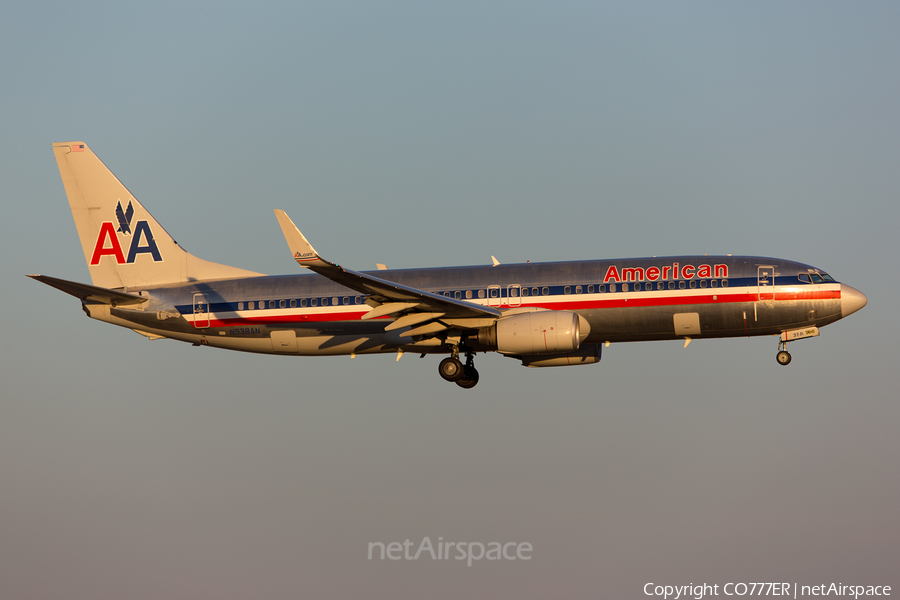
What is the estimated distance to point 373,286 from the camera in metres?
31.8

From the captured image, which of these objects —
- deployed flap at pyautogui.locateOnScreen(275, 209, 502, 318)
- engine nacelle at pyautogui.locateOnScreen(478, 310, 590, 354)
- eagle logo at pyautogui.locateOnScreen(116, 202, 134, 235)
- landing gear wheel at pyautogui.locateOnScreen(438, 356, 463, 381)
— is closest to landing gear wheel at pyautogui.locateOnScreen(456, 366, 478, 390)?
landing gear wheel at pyautogui.locateOnScreen(438, 356, 463, 381)

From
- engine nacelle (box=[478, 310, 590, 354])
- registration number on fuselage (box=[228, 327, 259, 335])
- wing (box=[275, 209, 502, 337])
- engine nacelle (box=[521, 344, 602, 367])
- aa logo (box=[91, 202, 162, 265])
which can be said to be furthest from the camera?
aa logo (box=[91, 202, 162, 265])

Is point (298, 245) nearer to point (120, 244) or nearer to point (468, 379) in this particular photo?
point (468, 379)

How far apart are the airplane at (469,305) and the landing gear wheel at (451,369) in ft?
0.13

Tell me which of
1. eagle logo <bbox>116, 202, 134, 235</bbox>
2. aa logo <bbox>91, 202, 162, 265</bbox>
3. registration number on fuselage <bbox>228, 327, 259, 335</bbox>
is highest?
eagle logo <bbox>116, 202, 134, 235</bbox>

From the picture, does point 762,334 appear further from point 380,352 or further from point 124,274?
point 124,274

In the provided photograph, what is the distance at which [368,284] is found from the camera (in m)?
31.6

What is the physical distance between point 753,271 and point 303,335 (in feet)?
58.5

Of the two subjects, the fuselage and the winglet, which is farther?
the fuselage

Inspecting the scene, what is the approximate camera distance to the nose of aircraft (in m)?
34.2

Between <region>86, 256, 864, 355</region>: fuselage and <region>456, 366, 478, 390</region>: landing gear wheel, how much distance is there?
1.52m

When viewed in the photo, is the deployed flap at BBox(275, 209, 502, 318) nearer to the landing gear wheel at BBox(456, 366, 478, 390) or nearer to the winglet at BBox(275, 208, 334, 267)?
the winglet at BBox(275, 208, 334, 267)

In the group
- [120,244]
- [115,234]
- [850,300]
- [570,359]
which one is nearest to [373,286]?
[570,359]

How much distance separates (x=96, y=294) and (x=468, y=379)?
622 inches
